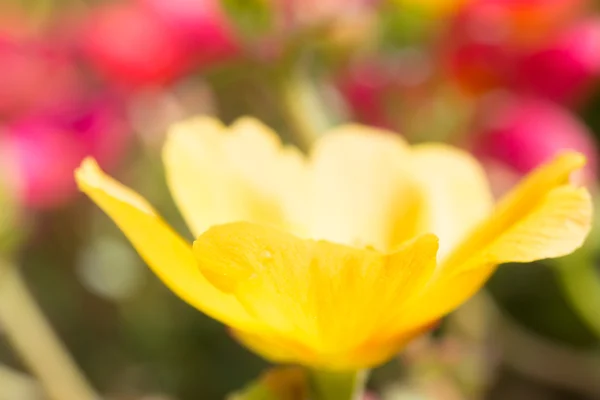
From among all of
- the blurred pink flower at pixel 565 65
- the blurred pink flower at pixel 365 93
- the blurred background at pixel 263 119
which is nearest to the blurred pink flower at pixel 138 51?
the blurred background at pixel 263 119

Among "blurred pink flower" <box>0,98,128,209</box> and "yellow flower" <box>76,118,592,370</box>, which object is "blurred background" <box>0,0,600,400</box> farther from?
"yellow flower" <box>76,118,592,370</box>

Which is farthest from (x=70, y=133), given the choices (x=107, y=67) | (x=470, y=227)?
(x=470, y=227)

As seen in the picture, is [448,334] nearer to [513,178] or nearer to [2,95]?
[513,178]

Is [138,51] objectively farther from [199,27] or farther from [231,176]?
[231,176]

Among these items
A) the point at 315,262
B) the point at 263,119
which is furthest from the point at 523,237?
the point at 263,119

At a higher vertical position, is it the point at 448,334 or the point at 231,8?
the point at 231,8

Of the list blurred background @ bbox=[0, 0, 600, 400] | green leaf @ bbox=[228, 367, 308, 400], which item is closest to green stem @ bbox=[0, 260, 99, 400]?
blurred background @ bbox=[0, 0, 600, 400]
